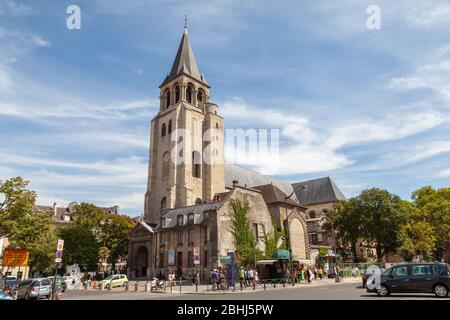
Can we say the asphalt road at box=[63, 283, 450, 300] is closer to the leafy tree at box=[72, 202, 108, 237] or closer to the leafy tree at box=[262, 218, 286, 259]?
the leafy tree at box=[262, 218, 286, 259]

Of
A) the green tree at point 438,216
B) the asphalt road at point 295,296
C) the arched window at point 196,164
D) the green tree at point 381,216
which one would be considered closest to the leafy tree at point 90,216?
the arched window at point 196,164

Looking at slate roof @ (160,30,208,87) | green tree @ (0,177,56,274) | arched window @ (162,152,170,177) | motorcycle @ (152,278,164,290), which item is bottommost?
motorcycle @ (152,278,164,290)

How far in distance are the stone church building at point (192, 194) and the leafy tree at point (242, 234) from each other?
0.62 meters

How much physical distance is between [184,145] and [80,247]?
2137 cm

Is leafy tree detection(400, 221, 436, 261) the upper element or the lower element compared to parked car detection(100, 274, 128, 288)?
upper

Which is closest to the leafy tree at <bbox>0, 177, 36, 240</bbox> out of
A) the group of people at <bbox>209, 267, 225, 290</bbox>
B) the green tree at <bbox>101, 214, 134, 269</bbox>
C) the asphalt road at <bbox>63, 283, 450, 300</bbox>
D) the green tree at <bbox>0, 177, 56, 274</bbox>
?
the green tree at <bbox>0, 177, 56, 274</bbox>

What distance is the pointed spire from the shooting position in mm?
63219

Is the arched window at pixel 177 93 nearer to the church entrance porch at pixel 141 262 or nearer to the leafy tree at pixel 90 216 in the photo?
the leafy tree at pixel 90 216

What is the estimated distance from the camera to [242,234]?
1375 inches

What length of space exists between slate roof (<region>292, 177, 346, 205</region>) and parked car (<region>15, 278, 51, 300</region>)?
55329mm

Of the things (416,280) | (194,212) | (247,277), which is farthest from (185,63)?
(416,280)

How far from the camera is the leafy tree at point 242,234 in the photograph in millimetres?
34344

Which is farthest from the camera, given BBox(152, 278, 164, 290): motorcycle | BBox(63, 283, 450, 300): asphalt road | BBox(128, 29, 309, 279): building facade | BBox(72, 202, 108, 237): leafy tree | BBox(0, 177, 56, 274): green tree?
BBox(72, 202, 108, 237): leafy tree
